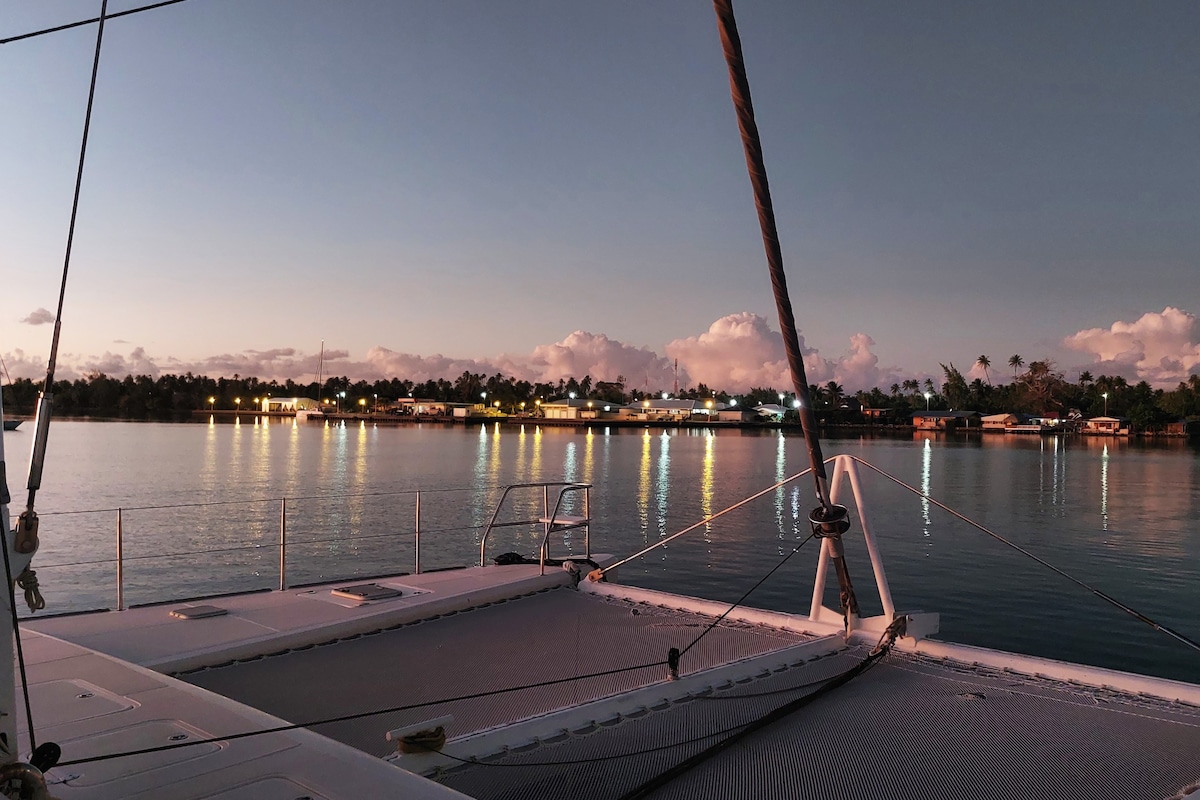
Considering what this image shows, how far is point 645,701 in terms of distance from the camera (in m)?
4.77

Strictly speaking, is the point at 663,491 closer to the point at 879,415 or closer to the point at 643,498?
the point at 643,498

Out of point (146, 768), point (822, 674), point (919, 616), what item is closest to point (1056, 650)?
point (919, 616)

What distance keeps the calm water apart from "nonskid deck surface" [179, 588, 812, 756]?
11.1 ft

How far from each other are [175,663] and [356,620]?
4.77 ft

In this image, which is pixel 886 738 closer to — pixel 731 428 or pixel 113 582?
pixel 113 582

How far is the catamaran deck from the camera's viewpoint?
3.80 metres

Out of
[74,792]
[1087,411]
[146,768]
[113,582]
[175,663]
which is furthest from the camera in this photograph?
[1087,411]

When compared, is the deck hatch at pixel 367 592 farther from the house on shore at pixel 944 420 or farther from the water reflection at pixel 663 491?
the house on shore at pixel 944 420

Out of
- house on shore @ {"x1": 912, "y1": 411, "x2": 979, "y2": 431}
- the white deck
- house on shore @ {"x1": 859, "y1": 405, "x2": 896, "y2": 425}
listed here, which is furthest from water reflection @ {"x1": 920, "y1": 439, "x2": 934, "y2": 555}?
house on shore @ {"x1": 859, "y1": 405, "x2": 896, "y2": 425}

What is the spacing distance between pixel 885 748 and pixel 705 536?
19535mm

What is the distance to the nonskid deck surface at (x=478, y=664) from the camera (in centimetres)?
460

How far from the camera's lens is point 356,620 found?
20.9 ft

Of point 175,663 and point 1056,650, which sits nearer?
point 175,663

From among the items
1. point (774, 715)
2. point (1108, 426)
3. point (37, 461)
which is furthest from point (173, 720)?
point (1108, 426)
